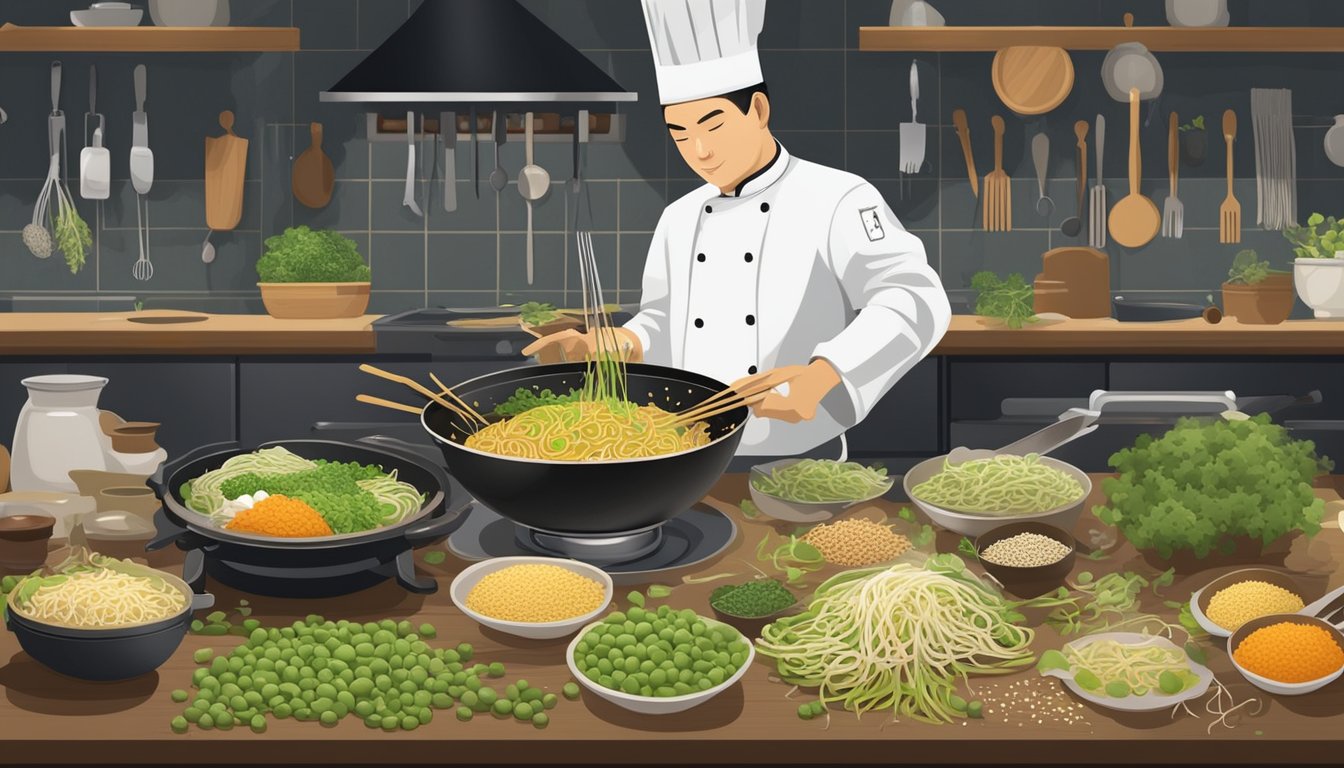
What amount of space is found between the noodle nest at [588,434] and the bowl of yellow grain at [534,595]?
14 cm

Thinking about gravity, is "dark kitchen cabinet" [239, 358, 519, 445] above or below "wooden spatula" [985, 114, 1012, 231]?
below

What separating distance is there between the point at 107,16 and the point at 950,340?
112 inches

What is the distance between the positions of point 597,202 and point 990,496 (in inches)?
110

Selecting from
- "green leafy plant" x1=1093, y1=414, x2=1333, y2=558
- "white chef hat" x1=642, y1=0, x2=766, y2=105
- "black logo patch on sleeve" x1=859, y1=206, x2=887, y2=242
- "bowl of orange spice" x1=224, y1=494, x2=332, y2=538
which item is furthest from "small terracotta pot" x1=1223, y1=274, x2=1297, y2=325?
"bowl of orange spice" x1=224, y1=494, x2=332, y2=538

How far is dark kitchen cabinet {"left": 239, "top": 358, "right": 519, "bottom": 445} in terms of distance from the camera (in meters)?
3.74

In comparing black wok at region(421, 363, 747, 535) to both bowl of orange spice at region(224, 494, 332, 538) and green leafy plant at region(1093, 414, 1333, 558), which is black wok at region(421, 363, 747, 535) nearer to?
bowl of orange spice at region(224, 494, 332, 538)

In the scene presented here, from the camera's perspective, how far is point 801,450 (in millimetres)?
2680

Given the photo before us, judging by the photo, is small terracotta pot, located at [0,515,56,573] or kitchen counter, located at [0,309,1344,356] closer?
small terracotta pot, located at [0,515,56,573]

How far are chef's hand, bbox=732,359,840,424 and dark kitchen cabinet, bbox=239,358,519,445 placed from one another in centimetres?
177

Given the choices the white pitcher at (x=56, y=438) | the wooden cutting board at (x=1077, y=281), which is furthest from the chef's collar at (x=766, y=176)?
the wooden cutting board at (x=1077, y=281)

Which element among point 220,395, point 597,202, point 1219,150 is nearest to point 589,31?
point 597,202

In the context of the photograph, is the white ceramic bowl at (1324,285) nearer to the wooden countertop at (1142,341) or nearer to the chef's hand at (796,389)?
the wooden countertop at (1142,341)

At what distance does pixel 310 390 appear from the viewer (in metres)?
3.75

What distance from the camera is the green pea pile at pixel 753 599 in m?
1.43
